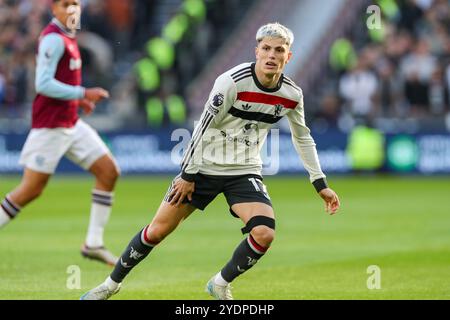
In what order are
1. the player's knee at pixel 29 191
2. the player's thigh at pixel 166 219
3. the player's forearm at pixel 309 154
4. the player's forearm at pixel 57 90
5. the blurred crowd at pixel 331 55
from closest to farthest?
the player's thigh at pixel 166 219 → the player's forearm at pixel 309 154 → the player's forearm at pixel 57 90 → the player's knee at pixel 29 191 → the blurred crowd at pixel 331 55

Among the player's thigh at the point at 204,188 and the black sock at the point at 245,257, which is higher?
the player's thigh at the point at 204,188

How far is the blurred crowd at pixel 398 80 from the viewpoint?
24188mm

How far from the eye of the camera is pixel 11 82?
26.2m

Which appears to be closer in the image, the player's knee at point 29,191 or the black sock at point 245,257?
the black sock at point 245,257

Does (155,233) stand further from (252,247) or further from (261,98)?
(261,98)

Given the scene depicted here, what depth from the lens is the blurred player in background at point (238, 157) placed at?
866cm

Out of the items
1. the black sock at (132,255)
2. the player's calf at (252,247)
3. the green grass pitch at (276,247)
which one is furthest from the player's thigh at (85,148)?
the player's calf at (252,247)

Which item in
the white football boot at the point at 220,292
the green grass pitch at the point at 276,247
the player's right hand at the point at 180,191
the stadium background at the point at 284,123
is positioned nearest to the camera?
the player's right hand at the point at 180,191

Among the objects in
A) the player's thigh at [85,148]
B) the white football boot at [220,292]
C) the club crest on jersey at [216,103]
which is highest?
the club crest on jersey at [216,103]

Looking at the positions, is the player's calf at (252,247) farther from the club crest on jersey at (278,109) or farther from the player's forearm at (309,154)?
the club crest on jersey at (278,109)

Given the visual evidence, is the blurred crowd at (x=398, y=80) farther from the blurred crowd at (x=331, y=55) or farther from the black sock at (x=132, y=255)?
the black sock at (x=132, y=255)

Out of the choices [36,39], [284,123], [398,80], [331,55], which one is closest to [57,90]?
[284,123]

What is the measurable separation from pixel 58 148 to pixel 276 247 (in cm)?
314
